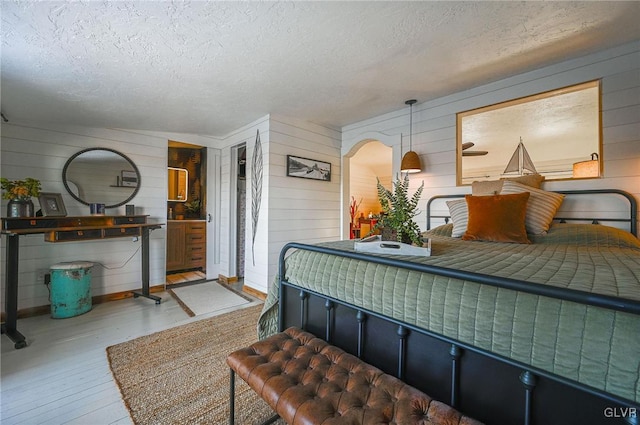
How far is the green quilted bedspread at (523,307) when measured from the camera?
650mm

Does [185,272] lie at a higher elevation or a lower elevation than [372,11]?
lower

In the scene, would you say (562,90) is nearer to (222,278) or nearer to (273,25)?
(273,25)

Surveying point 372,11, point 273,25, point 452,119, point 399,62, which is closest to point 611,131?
point 452,119

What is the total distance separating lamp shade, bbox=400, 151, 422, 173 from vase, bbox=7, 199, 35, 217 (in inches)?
153

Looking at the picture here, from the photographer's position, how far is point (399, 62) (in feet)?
7.07

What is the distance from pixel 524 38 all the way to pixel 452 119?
3.39 ft

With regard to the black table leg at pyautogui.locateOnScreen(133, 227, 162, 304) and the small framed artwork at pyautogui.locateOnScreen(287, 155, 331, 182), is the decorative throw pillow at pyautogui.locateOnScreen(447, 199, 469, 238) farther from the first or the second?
the black table leg at pyautogui.locateOnScreen(133, 227, 162, 304)

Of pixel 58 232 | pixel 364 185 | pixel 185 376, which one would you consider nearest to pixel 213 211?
pixel 58 232

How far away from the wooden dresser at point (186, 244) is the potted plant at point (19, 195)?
70.7 inches

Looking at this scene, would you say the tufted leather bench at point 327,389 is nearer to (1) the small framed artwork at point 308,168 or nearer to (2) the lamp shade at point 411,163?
(2) the lamp shade at point 411,163

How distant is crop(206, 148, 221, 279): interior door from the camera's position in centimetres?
424

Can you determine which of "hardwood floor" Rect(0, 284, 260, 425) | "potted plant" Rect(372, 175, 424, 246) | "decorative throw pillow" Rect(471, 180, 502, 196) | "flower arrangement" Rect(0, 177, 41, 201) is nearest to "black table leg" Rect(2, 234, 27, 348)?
"hardwood floor" Rect(0, 284, 260, 425)

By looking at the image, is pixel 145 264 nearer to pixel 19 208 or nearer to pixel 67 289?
pixel 67 289

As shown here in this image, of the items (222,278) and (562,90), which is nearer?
(562,90)
